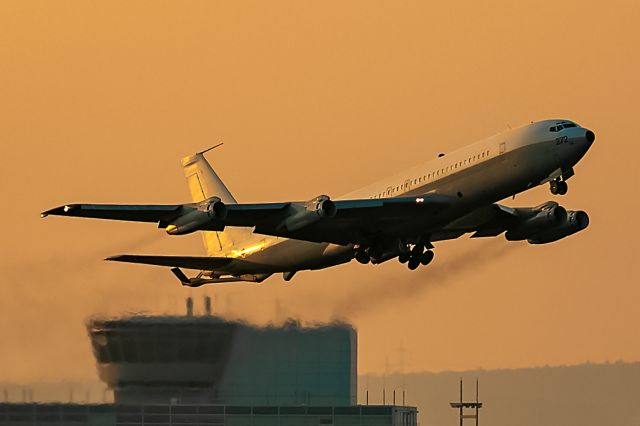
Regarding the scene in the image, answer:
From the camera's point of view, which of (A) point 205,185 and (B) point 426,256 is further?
(A) point 205,185

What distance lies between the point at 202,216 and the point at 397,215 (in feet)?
35.2

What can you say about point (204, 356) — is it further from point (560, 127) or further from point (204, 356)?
point (560, 127)

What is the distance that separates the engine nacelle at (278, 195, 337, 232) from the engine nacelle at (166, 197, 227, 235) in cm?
399

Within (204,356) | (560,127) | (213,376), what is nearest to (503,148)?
(560,127)

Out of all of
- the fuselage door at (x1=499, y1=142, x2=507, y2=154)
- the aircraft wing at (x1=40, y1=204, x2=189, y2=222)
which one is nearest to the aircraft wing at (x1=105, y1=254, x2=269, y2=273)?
the aircraft wing at (x1=40, y1=204, x2=189, y2=222)

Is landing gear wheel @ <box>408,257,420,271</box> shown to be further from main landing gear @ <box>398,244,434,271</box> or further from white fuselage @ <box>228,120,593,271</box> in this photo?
white fuselage @ <box>228,120,593,271</box>

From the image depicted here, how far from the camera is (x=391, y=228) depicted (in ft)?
353

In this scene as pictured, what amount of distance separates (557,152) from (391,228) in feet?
35.9

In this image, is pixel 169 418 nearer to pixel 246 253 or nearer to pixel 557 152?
pixel 246 253

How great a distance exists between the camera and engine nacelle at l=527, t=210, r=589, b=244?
11312 centimetres

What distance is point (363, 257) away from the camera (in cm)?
10906

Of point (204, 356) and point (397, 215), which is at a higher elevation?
point (397, 215)

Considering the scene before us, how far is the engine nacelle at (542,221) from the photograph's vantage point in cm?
11225

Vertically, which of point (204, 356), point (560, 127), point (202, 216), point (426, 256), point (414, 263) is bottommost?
point (204, 356)
